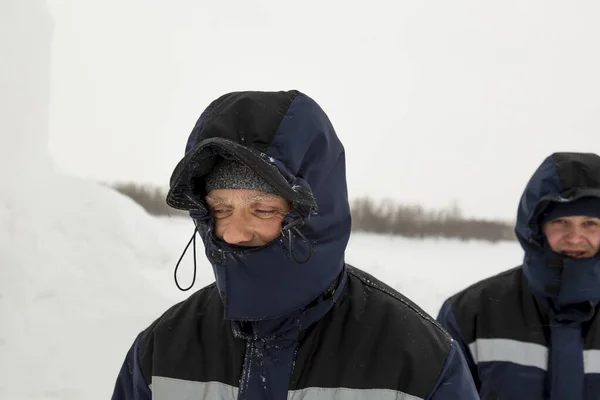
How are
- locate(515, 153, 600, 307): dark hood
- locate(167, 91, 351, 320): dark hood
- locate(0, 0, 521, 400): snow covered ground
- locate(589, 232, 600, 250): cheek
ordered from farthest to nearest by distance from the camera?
locate(0, 0, 521, 400): snow covered ground
locate(589, 232, 600, 250): cheek
locate(515, 153, 600, 307): dark hood
locate(167, 91, 351, 320): dark hood

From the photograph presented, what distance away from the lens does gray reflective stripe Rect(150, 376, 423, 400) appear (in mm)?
1145

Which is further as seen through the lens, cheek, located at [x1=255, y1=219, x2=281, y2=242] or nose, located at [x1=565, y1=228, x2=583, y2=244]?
nose, located at [x1=565, y1=228, x2=583, y2=244]

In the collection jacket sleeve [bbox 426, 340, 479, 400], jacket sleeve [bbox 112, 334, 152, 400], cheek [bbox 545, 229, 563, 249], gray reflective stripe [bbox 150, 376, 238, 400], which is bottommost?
jacket sleeve [bbox 112, 334, 152, 400]

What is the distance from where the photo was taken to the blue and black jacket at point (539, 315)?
6.37 ft

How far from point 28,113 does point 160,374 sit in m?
6.42

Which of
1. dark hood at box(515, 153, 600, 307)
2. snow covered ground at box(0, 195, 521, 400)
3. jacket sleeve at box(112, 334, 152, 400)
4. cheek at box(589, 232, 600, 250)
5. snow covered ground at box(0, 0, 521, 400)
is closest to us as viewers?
jacket sleeve at box(112, 334, 152, 400)

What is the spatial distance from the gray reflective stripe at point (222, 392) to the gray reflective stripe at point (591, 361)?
1118mm

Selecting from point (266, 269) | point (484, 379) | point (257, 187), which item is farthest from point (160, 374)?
point (484, 379)

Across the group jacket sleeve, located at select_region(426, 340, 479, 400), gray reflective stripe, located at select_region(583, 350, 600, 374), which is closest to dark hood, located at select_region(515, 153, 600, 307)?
gray reflective stripe, located at select_region(583, 350, 600, 374)

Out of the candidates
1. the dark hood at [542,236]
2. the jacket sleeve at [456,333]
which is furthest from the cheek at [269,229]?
the dark hood at [542,236]

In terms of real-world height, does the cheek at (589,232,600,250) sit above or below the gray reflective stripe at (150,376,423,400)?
above

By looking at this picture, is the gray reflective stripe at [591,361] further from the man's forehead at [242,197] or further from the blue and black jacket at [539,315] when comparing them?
the man's forehead at [242,197]

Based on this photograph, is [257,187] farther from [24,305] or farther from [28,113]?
[28,113]

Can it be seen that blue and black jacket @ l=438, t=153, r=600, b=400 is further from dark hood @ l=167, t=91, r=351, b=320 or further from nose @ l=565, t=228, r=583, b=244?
dark hood @ l=167, t=91, r=351, b=320
